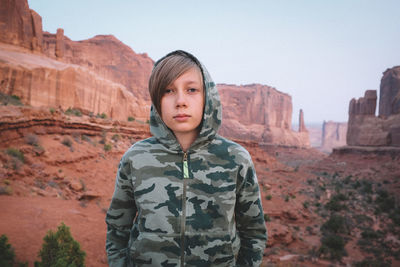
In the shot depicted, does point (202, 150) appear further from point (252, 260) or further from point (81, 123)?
point (81, 123)

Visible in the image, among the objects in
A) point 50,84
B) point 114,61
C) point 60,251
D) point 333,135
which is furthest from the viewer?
point 333,135

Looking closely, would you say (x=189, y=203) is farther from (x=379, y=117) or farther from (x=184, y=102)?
(x=379, y=117)

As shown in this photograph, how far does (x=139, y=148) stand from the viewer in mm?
1160

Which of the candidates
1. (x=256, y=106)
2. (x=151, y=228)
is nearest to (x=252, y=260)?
(x=151, y=228)

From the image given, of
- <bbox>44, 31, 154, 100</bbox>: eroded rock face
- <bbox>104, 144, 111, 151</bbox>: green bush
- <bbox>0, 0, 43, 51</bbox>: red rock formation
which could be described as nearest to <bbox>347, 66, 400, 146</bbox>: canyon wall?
<bbox>104, 144, 111, 151</bbox>: green bush

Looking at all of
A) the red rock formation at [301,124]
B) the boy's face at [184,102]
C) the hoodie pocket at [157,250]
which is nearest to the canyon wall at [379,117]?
the red rock formation at [301,124]

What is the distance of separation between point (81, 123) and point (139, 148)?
45.6ft

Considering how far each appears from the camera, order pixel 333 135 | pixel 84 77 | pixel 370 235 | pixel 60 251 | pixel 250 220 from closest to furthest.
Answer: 1. pixel 250 220
2. pixel 60 251
3. pixel 370 235
4. pixel 84 77
5. pixel 333 135

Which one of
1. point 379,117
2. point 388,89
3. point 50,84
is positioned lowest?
point 50,84

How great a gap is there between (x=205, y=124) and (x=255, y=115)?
2342 inches

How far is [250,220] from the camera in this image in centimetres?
115

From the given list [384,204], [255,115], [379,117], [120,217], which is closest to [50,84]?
[120,217]

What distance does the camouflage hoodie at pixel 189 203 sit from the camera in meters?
1.05

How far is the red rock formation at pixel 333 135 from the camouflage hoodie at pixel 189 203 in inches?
4029
